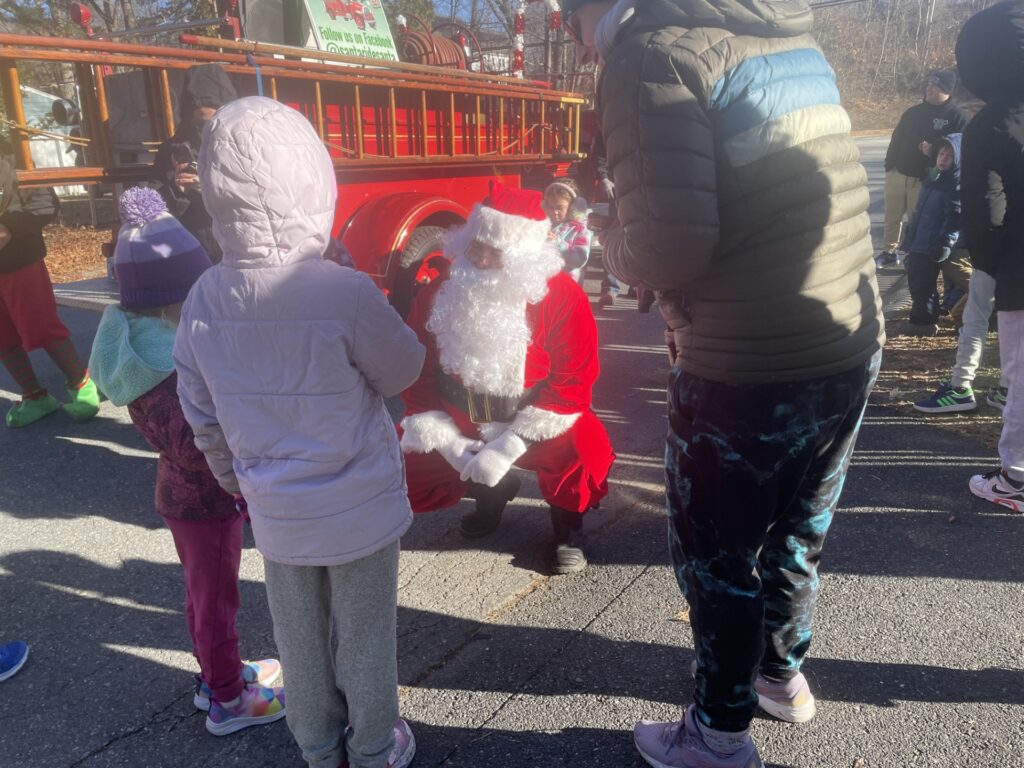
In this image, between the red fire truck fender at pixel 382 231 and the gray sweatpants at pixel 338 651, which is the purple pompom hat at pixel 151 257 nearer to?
the gray sweatpants at pixel 338 651

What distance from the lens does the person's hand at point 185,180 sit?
398 centimetres

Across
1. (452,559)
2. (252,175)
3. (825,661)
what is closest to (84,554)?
(452,559)

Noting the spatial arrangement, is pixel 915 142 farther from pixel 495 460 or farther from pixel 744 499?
pixel 744 499

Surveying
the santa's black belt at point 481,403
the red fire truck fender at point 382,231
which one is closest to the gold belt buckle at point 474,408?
the santa's black belt at point 481,403

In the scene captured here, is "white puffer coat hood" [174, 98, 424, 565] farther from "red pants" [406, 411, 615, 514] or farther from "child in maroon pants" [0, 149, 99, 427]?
"child in maroon pants" [0, 149, 99, 427]

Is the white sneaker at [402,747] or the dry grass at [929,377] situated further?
the dry grass at [929,377]

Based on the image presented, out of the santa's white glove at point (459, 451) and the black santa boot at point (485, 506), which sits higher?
the santa's white glove at point (459, 451)

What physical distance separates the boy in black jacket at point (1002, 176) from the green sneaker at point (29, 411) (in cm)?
534

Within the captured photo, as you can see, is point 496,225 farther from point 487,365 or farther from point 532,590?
point 532,590

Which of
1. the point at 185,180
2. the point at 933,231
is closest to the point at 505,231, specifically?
the point at 185,180

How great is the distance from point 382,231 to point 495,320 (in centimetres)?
239

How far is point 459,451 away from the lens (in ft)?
10.1


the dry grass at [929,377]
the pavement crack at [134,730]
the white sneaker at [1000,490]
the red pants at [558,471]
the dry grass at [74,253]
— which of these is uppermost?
the red pants at [558,471]

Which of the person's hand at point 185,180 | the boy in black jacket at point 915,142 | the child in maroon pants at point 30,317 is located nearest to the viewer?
the person's hand at point 185,180
